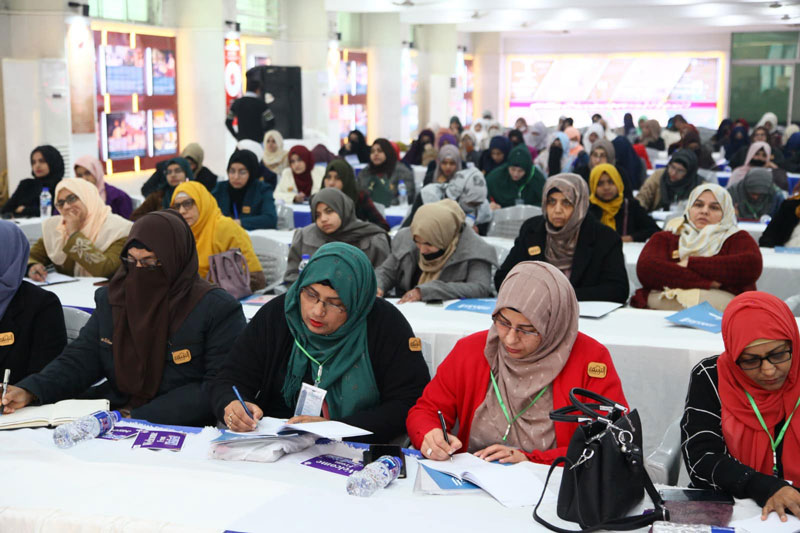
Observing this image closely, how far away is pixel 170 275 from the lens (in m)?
3.12

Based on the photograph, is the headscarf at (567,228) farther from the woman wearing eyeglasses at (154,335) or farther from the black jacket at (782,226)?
the black jacket at (782,226)

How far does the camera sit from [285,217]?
25.3 ft

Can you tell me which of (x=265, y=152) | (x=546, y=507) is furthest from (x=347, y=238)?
(x=265, y=152)

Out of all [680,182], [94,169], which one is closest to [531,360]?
[94,169]

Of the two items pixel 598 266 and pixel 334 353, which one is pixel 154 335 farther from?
pixel 598 266

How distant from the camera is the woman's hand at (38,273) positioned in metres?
4.70

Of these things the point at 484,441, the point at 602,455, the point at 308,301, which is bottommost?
the point at 484,441

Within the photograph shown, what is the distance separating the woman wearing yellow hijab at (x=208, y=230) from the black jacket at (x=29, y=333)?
1.59 metres

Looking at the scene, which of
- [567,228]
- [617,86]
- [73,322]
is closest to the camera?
[73,322]

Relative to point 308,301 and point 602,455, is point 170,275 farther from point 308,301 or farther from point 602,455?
point 602,455

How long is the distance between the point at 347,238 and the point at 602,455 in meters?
3.36

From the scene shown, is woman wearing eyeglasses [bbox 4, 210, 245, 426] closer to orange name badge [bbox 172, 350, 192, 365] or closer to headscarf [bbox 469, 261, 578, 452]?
orange name badge [bbox 172, 350, 192, 365]

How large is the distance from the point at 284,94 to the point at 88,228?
10.1 meters

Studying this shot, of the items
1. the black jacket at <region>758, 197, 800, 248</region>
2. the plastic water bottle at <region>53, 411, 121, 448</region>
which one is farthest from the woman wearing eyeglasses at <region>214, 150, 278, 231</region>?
the plastic water bottle at <region>53, 411, 121, 448</region>
